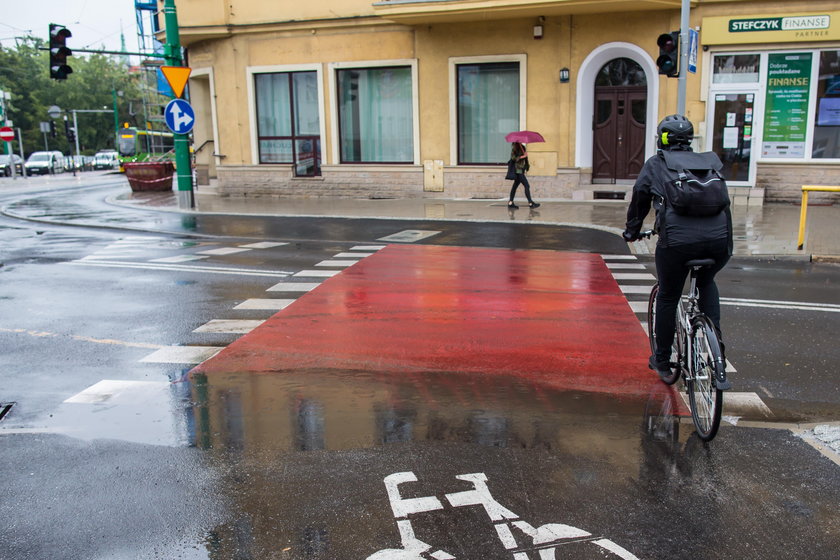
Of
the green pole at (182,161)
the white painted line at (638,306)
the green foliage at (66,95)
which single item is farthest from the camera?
the green foliage at (66,95)

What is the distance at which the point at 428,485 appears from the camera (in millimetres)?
4016

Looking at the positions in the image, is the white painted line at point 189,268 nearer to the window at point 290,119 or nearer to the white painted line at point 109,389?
the white painted line at point 109,389

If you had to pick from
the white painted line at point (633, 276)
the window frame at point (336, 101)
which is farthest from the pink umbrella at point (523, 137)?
the white painted line at point (633, 276)

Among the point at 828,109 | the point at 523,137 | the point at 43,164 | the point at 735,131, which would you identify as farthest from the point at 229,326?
the point at 43,164

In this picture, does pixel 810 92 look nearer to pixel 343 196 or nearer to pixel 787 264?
pixel 787 264

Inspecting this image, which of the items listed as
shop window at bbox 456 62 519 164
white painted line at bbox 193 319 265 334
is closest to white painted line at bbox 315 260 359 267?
white painted line at bbox 193 319 265 334

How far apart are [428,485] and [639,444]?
141 cm

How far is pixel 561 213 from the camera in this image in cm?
1716

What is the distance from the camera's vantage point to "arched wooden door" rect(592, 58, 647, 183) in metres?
19.7

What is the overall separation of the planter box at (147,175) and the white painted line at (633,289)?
21923 mm

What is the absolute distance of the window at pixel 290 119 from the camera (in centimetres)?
2302

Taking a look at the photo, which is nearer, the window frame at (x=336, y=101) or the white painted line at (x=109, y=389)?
the white painted line at (x=109, y=389)

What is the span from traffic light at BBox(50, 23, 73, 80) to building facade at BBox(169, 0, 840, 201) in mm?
3608

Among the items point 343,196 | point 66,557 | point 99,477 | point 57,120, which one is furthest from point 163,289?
point 57,120
